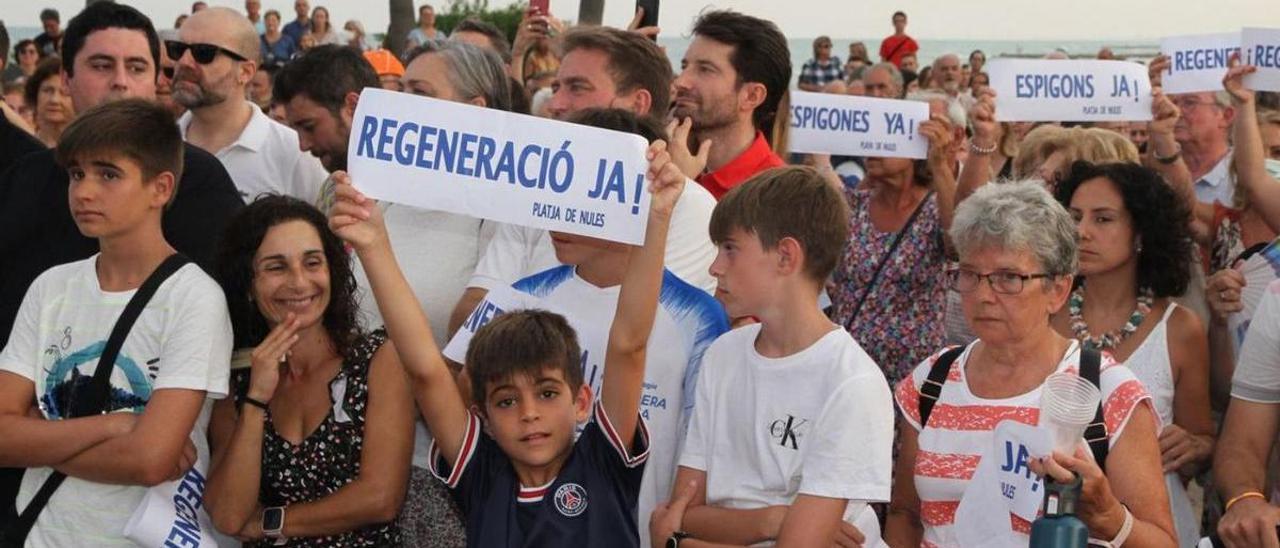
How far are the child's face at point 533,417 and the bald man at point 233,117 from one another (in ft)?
8.99

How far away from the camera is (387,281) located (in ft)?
12.8

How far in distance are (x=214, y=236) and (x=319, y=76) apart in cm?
165

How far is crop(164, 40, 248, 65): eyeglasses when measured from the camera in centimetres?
659

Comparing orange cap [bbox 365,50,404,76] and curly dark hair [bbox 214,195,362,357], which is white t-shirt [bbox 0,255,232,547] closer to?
curly dark hair [bbox 214,195,362,357]

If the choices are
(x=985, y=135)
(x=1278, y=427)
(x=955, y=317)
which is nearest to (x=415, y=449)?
(x=955, y=317)

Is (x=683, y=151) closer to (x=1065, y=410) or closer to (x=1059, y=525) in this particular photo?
(x=1065, y=410)

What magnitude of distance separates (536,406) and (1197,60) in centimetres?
463

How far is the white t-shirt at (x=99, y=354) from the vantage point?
4.16 meters

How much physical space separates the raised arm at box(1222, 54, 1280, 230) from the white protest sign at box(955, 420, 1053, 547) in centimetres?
245

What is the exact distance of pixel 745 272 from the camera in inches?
156

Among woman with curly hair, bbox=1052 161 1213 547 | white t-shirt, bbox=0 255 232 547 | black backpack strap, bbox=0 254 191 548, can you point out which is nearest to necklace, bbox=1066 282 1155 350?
woman with curly hair, bbox=1052 161 1213 547

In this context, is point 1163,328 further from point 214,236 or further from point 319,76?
point 319,76

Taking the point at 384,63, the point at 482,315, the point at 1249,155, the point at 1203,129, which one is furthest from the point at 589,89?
the point at 384,63

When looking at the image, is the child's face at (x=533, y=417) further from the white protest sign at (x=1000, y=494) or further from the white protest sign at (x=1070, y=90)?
the white protest sign at (x=1070, y=90)
